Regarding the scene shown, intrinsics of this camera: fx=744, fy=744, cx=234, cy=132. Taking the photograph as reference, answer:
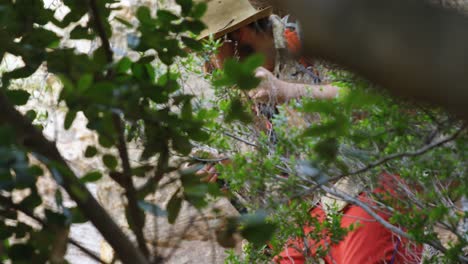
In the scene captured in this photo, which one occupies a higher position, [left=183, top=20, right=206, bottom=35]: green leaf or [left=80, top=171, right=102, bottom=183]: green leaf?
[left=183, top=20, right=206, bottom=35]: green leaf

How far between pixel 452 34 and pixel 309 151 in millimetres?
1834

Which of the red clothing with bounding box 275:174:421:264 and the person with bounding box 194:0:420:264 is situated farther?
the red clothing with bounding box 275:174:421:264

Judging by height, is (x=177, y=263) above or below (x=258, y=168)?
below

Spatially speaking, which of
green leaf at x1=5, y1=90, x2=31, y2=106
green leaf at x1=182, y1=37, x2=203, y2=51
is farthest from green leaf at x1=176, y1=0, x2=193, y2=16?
green leaf at x1=5, y1=90, x2=31, y2=106

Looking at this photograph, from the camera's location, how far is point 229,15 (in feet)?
12.2

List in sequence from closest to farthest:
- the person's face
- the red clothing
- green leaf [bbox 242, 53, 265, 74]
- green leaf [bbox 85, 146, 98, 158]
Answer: green leaf [bbox 242, 53, 265, 74] → green leaf [bbox 85, 146, 98, 158] → the red clothing → the person's face

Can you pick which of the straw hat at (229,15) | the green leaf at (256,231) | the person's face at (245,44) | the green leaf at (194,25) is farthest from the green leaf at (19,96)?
the straw hat at (229,15)

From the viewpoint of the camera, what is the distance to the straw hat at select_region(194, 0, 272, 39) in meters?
3.63

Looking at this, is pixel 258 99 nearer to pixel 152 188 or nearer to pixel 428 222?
pixel 428 222

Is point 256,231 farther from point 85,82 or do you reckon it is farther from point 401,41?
point 401,41

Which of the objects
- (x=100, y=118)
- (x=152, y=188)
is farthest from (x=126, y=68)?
→ (x=152, y=188)

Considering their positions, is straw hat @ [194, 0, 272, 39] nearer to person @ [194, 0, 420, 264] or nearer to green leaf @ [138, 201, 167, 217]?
→ person @ [194, 0, 420, 264]

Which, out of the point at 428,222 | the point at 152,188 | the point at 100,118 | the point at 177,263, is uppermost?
the point at 100,118

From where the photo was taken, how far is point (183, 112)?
5.01 feet
